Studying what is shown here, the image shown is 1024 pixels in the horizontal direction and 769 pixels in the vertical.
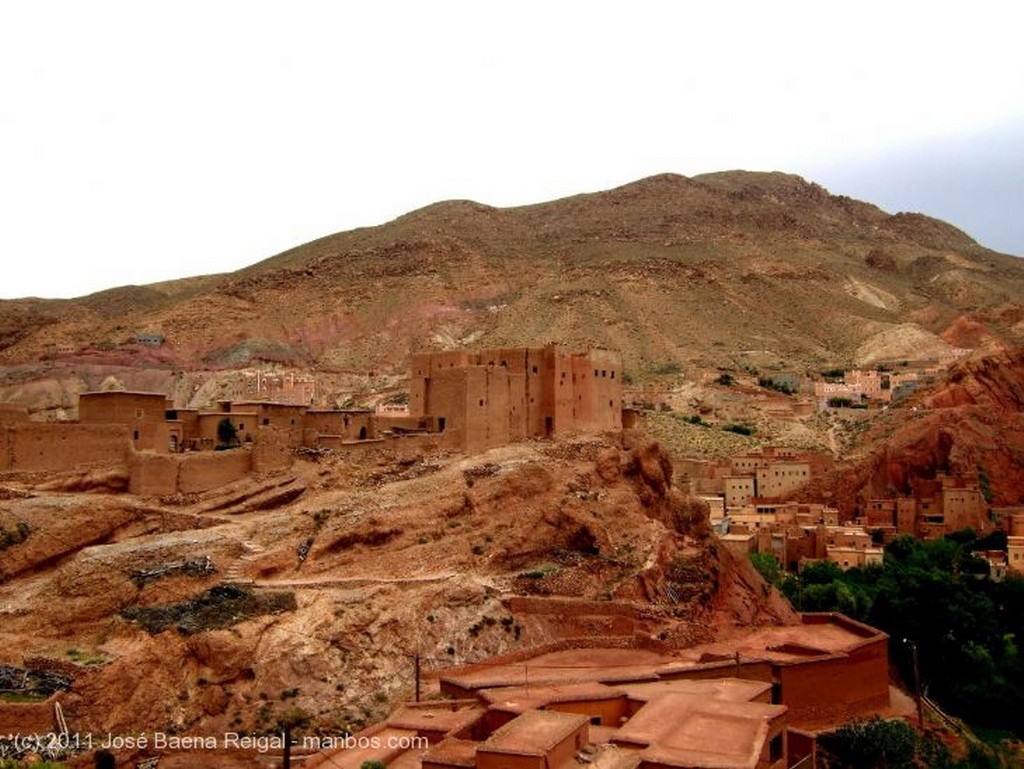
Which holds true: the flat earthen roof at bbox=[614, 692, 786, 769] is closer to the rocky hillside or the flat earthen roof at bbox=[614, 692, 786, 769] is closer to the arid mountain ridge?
the rocky hillside

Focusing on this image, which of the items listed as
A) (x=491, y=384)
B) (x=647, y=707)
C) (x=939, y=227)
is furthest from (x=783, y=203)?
(x=647, y=707)

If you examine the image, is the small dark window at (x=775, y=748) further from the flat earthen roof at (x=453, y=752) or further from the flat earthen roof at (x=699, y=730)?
the flat earthen roof at (x=453, y=752)

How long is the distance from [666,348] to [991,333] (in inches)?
1226

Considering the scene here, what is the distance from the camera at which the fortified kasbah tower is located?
31.9m

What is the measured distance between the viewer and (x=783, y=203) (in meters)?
143

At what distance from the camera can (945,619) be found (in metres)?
37.6

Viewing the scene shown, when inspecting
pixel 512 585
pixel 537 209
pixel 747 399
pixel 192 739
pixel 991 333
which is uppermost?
pixel 537 209

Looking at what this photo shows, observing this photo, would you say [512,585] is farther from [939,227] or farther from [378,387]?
[939,227]

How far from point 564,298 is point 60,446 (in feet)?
200

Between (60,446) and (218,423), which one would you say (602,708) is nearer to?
(218,423)

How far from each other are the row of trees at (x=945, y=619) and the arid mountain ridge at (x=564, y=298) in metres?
33.7

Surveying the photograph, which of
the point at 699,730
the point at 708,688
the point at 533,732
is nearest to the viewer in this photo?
the point at 533,732

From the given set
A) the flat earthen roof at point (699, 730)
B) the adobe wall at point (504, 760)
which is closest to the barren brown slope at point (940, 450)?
the flat earthen roof at point (699, 730)

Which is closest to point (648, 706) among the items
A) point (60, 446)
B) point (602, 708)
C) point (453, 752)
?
point (602, 708)
